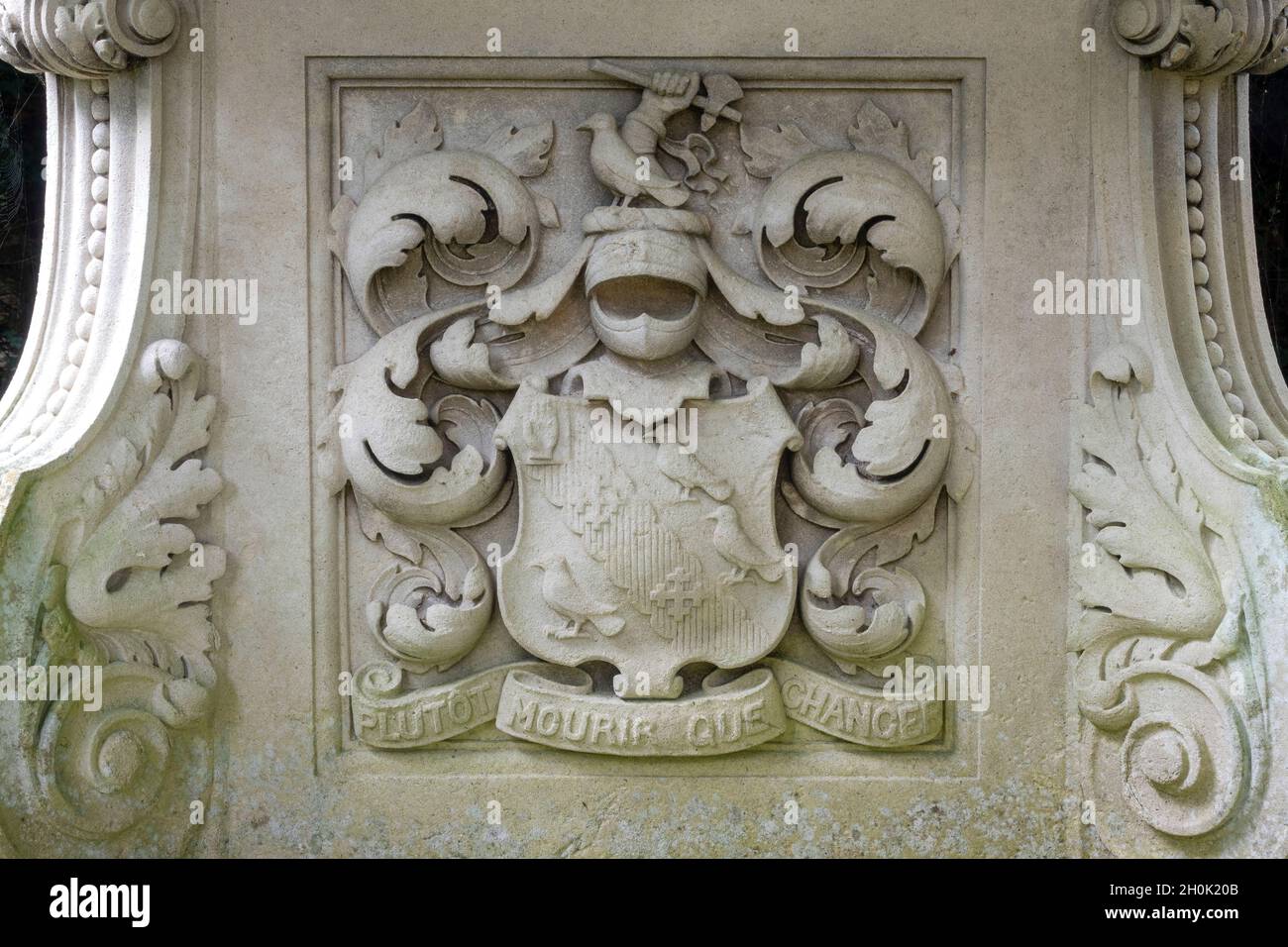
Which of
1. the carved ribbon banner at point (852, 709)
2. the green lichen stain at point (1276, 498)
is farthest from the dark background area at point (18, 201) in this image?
the green lichen stain at point (1276, 498)

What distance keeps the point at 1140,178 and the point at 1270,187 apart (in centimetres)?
171

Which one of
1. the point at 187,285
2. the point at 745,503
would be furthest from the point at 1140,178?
the point at 187,285

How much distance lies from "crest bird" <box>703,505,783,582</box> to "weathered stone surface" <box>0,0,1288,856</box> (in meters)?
0.01

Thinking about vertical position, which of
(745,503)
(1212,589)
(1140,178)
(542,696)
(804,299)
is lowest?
(542,696)

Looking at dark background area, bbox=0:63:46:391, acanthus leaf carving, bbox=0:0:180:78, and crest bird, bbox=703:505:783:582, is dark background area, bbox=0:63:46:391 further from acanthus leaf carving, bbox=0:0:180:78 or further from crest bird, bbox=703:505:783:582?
crest bird, bbox=703:505:783:582

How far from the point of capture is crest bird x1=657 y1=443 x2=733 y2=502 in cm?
344

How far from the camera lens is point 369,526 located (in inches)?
140

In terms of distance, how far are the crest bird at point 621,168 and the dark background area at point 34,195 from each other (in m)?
2.25

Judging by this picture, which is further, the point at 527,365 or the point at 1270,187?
the point at 1270,187

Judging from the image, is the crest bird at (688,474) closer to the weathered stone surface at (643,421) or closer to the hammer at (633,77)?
the weathered stone surface at (643,421)

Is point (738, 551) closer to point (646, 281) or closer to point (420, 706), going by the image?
point (646, 281)

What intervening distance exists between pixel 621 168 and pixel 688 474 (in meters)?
0.70

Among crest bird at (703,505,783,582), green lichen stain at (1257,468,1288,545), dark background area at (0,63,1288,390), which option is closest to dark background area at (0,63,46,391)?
dark background area at (0,63,1288,390)

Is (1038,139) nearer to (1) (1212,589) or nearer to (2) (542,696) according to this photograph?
(1) (1212,589)
